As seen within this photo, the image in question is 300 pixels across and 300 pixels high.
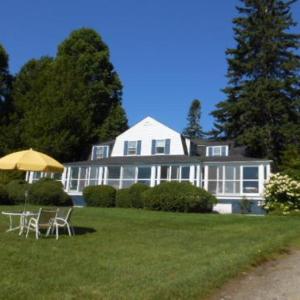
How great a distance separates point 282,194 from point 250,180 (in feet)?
17.5

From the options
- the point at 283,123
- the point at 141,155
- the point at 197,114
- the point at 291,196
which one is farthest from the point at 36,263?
the point at 197,114

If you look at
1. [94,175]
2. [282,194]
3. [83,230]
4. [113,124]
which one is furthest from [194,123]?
[83,230]

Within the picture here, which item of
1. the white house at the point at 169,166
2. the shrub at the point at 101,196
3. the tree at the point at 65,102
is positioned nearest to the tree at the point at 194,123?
the tree at the point at 65,102

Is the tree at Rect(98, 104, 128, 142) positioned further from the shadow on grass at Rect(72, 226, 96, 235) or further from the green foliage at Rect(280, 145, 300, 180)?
the shadow on grass at Rect(72, 226, 96, 235)

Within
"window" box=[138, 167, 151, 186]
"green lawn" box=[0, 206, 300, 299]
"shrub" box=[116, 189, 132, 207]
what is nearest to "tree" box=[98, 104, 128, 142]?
"window" box=[138, 167, 151, 186]

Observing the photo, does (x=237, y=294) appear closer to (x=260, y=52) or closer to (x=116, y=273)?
(x=116, y=273)

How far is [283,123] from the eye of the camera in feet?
120

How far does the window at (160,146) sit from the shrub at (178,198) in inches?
428

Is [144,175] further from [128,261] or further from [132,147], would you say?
[128,261]

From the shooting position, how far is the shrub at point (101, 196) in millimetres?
29881

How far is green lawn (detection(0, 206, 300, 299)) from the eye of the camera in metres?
5.93

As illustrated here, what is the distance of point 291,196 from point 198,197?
5336 millimetres

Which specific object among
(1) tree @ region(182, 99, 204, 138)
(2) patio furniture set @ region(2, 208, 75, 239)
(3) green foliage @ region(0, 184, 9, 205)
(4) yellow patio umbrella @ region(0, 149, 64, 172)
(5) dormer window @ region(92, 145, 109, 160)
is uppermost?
(1) tree @ region(182, 99, 204, 138)

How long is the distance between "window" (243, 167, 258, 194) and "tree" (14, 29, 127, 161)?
17.8 m
